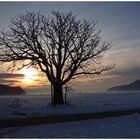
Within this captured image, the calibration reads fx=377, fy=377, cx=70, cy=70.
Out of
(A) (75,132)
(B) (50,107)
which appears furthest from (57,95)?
(A) (75,132)

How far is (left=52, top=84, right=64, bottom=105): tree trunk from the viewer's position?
139 feet

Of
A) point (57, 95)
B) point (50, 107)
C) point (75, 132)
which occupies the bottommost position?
point (75, 132)

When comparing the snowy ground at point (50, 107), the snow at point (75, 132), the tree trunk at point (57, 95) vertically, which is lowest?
the snow at point (75, 132)

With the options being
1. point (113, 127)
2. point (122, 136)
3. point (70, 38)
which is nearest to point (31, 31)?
point (70, 38)

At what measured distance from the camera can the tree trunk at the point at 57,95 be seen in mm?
42219

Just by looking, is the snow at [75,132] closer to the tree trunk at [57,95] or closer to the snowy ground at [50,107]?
the snowy ground at [50,107]

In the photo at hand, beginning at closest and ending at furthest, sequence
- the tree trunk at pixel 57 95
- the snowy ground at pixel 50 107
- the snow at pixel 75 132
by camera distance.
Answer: the snow at pixel 75 132 → the snowy ground at pixel 50 107 → the tree trunk at pixel 57 95

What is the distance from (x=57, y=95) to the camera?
42.6m

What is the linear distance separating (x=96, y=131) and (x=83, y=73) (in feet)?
82.1

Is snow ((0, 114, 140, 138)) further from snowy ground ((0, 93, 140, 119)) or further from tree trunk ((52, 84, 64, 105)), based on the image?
tree trunk ((52, 84, 64, 105))

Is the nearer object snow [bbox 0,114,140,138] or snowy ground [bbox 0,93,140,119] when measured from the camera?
snow [bbox 0,114,140,138]

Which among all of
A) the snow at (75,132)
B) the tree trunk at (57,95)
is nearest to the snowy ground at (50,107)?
the tree trunk at (57,95)

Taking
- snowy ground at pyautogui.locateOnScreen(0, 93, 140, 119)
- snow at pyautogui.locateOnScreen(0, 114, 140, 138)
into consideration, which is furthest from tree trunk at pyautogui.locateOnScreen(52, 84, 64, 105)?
snow at pyautogui.locateOnScreen(0, 114, 140, 138)

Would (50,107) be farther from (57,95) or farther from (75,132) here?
(75,132)
